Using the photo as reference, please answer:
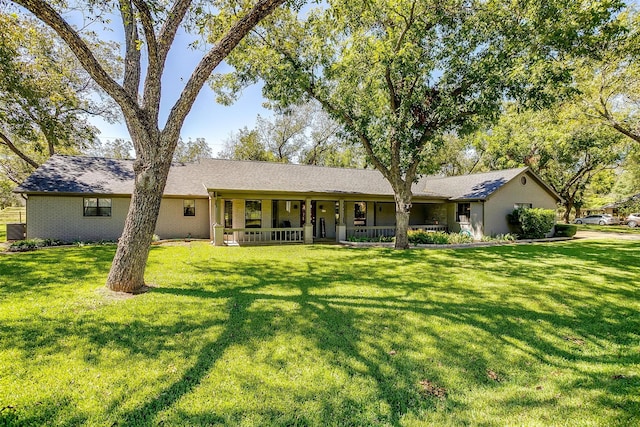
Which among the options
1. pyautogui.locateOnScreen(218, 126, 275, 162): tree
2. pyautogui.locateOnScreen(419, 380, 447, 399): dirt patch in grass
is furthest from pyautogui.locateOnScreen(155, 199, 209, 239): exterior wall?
pyautogui.locateOnScreen(218, 126, 275, 162): tree

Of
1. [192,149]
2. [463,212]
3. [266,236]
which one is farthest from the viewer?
[192,149]

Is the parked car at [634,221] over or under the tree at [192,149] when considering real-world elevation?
under

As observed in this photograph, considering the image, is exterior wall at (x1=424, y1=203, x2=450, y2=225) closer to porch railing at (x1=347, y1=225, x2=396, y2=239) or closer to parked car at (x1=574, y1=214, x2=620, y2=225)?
porch railing at (x1=347, y1=225, x2=396, y2=239)

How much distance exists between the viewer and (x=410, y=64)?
11.9 m

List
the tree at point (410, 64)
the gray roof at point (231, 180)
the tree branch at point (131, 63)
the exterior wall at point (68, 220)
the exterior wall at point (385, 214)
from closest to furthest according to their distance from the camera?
the tree branch at point (131, 63), the tree at point (410, 64), the exterior wall at point (68, 220), the gray roof at point (231, 180), the exterior wall at point (385, 214)

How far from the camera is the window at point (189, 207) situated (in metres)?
17.5

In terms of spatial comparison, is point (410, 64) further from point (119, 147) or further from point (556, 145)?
point (119, 147)

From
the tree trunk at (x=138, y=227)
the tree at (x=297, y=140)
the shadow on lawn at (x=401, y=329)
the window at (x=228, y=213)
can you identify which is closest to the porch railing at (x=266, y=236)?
the window at (x=228, y=213)

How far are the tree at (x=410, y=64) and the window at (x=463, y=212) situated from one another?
21.8ft

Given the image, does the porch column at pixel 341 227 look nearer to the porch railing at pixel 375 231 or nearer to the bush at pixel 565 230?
the porch railing at pixel 375 231

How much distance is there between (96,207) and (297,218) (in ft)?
33.9

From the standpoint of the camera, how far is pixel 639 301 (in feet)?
21.6

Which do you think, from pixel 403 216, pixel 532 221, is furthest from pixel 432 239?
pixel 532 221

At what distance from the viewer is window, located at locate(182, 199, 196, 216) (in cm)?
1748
